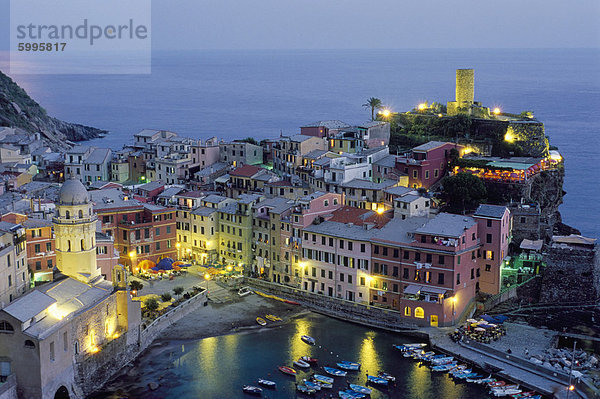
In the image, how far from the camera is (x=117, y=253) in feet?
183

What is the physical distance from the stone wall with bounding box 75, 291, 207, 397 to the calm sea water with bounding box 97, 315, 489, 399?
0.81 meters

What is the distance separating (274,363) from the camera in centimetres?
4647

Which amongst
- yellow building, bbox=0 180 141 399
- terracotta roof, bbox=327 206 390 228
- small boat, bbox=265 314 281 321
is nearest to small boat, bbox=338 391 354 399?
small boat, bbox=265 314 281 321

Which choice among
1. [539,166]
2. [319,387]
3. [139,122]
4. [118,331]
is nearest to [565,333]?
[319,387]

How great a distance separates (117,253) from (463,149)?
3383cm

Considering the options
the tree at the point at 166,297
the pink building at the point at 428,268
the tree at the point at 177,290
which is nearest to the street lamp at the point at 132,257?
the tree at the point at 177,290

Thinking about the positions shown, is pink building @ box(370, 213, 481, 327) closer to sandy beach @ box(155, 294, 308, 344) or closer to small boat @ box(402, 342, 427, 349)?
small boat @ box(402, 342, 427, 349)

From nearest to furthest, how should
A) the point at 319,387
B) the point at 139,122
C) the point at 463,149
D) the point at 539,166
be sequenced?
the point at 319,387, the point at 539,166, the point at 463,149, the point at 139,122

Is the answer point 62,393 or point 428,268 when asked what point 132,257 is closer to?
point 62,393

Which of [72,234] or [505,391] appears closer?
[505,391]

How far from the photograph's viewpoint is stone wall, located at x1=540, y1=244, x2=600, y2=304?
53719 millimetres

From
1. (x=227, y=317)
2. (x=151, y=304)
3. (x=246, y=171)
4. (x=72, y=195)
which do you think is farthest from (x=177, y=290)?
(x=246, y=171)

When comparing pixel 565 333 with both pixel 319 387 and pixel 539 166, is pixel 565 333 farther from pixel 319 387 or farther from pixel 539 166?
pixel 539 166

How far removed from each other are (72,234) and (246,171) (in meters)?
24.5
